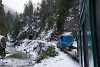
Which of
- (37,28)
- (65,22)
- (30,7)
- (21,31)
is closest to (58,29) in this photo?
(65,22)

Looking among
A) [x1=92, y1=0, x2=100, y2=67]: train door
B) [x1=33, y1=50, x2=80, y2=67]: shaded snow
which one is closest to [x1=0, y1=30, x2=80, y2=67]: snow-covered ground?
[x1=33, y1=50, x2=80, y2=67]: shaded snow

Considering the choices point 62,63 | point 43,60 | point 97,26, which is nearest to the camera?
point 97,26

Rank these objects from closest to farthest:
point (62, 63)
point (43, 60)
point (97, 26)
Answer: point (97, 26) → point (62, 63) → point (43, 60)

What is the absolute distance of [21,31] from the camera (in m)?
96.6

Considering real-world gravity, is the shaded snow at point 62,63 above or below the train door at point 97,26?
below

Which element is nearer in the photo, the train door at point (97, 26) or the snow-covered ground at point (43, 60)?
the train door at point (97, 26)

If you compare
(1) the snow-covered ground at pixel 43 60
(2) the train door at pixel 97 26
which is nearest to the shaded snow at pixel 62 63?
(1) the snow-covered ground at pixel 43 60

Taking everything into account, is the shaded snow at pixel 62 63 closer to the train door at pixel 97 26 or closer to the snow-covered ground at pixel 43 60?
the snow-covered ground at pixel 43 60

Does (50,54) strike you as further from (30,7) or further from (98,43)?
(30,7)

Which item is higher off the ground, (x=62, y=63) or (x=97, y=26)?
(x=97, y=26)

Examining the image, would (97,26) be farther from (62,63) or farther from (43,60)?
(43,60)

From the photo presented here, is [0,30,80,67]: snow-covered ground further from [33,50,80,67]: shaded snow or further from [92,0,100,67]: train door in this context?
[92,0,100,67]: train door

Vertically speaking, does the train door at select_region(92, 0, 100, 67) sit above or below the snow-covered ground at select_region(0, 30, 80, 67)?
above

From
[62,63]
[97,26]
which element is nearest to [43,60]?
[62,63]
